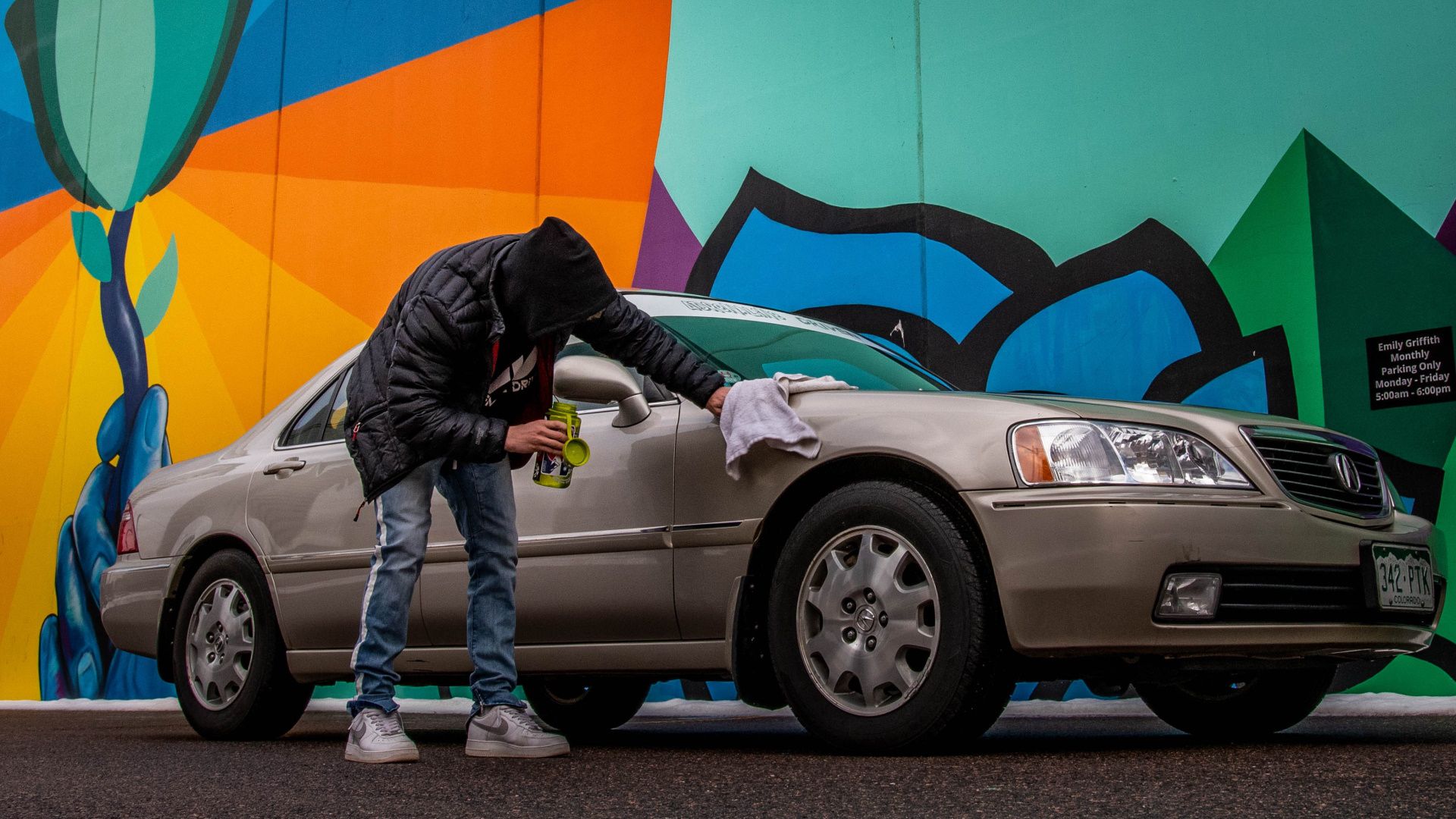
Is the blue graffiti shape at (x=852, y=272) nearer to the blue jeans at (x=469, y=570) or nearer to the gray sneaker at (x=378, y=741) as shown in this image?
the blue jeans at (x=469, y=570)

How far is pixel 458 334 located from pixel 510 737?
1.03 meters

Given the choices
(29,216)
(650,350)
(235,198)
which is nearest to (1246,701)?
(650,350)

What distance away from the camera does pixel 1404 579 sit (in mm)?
3543

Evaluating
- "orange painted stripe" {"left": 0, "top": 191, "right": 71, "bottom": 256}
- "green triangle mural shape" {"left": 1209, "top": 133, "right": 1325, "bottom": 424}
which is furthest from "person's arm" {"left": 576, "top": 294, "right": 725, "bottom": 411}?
"orange painted stripe" {"left": 0, "top": 191, "right": 71, "bottom": 256}

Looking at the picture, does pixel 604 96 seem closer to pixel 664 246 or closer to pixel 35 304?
pixel 664 246

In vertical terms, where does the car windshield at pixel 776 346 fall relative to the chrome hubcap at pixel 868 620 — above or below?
above

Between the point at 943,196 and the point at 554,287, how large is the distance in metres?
3.76

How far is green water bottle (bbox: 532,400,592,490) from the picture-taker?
3658 millimetres

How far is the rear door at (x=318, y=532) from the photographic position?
4.71 metres

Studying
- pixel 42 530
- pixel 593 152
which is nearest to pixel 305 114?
pixel 593 152

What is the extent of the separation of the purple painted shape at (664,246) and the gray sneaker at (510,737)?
431cm

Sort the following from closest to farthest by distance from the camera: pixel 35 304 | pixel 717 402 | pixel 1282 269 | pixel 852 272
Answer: pixel 717 402, pixel 1282 269, pixel 852 272, pixel 35 304

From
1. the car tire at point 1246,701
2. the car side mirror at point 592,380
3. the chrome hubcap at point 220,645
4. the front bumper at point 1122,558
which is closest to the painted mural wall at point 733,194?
the car tire at point 1246,701

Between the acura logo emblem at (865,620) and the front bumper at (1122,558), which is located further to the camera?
the acura logo emblem at (865,620)
